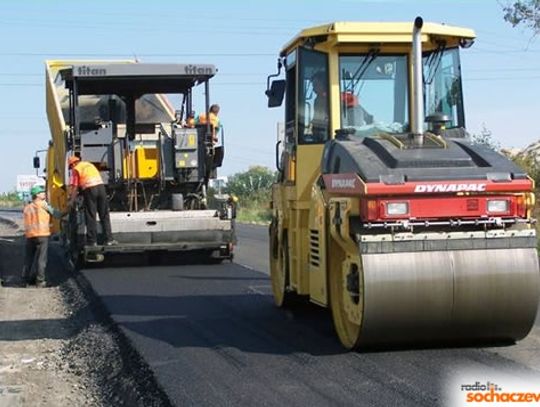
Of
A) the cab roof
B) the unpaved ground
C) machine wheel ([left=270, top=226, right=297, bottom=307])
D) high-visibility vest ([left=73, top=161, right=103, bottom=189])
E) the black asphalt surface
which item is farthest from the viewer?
high-visibility vest ([left=73, top=161, right=103, bottom=189])

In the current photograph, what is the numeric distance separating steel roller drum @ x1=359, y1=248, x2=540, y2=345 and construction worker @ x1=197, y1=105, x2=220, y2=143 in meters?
8.43

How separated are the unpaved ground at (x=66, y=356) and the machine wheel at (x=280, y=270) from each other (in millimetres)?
1672

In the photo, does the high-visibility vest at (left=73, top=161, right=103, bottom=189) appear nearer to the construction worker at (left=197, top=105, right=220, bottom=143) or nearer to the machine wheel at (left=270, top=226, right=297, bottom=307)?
the construction worker at (left=197, top=105, right=220, bottom=143)

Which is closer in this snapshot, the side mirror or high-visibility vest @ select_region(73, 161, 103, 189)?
the side mirror

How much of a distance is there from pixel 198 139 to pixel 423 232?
8.38 metres

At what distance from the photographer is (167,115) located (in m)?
15.5

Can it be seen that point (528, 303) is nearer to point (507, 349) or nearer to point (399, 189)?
point (507, 349)

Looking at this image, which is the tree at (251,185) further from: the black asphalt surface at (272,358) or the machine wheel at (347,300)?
the machine wheel at (347,300)

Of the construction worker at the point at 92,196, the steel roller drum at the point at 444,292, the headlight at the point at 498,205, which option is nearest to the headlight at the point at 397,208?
the steel roller drum at the point at 444,292

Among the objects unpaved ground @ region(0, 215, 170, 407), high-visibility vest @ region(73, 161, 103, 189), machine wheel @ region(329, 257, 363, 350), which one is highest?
high-visibility vest @ region(73, 161, 103, 189)

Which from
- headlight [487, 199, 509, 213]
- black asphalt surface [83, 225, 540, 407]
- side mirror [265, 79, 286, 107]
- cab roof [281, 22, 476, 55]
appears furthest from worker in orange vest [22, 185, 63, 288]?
headlight [487, 199, 509, 213]

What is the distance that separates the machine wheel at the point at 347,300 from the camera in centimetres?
672

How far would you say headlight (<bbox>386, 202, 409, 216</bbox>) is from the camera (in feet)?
21.4

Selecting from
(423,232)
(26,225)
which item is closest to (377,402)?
(423,232)
